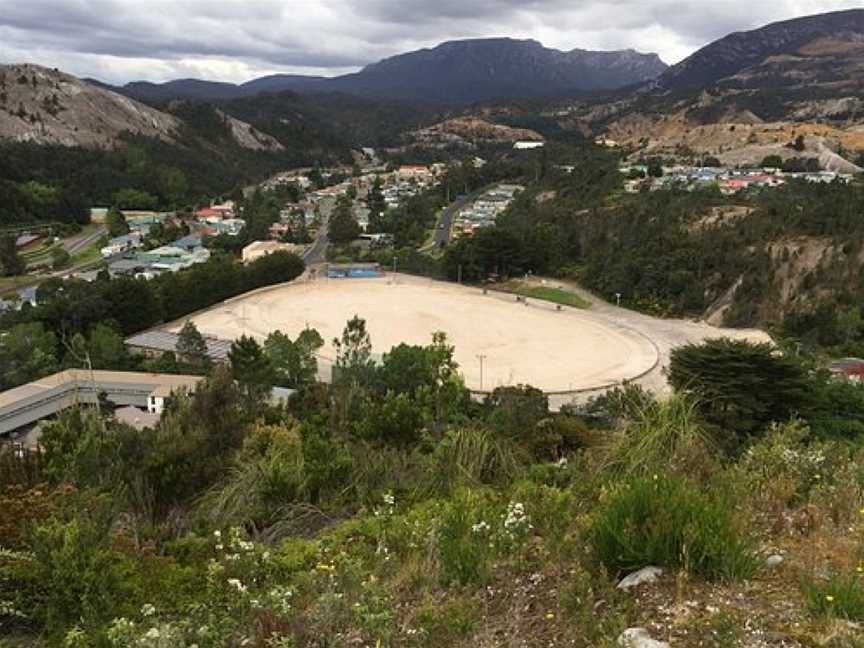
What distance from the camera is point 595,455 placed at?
680 cm

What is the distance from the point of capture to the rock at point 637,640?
122 inches

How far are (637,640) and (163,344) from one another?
34658 millimetres

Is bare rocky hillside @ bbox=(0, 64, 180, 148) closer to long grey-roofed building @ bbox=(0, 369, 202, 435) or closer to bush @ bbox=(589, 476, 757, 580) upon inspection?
long grey-roofed building @ bbox=(0, 369, 202, 435)

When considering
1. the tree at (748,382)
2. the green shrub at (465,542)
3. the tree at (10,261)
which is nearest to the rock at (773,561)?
the green shrub at (465,542)

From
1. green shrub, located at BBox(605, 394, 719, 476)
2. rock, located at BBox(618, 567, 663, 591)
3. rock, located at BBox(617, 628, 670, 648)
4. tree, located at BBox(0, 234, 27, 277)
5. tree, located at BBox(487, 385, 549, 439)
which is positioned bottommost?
tree, located at BBox(0, 234, 27, 277)

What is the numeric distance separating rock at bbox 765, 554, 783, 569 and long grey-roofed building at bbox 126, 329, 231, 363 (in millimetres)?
30524

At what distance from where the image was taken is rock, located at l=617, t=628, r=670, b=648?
3092 millimetres

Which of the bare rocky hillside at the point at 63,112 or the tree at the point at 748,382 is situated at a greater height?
the bare rocky hillside at the point at 63,112

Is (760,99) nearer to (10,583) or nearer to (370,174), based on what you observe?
(370,174)

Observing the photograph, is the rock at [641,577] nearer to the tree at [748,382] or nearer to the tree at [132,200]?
the tree at [748,382]

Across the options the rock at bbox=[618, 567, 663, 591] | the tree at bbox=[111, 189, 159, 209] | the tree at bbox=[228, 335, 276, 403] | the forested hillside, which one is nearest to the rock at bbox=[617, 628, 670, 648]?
the rock at bbox=[618, 567, 663, 591]

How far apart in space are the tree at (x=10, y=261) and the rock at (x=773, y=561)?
192 ft

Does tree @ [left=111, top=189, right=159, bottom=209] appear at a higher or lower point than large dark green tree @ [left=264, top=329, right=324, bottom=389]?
higher

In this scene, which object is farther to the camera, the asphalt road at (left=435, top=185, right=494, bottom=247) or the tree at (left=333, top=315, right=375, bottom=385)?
the asphalt road at (left=435, top=185, right=494, bottom=247)
